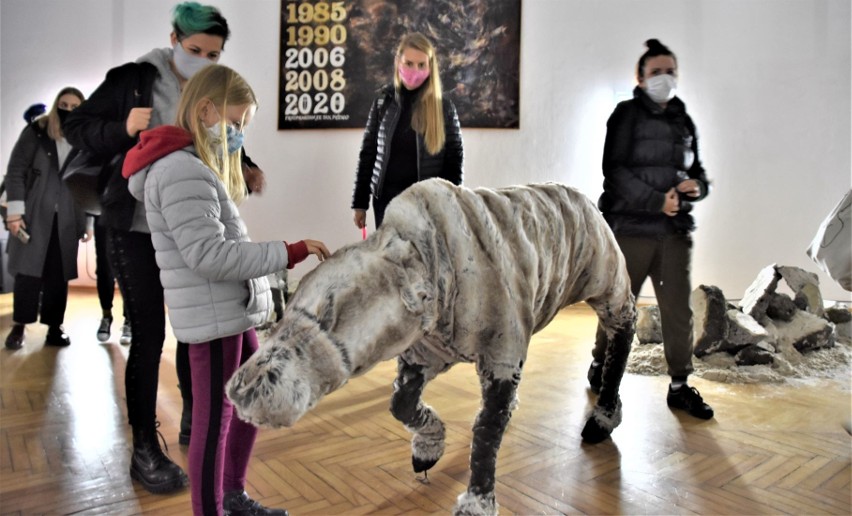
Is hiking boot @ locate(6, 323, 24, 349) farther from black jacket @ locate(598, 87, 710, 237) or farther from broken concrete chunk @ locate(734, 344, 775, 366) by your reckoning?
broken concrete chunk @ locate(734, 344, 775, 366)

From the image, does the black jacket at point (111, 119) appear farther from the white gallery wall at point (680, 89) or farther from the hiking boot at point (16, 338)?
the white gallery wall at point (680, 89)

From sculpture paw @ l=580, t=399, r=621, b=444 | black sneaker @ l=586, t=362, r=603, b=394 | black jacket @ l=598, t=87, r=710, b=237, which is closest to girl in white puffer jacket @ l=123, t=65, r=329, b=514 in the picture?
sculpture paw @ l=580, t=399, r=621, b=444

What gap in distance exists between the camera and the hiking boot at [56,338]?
4.33 metres

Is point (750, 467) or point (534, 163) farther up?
point (534, 163)

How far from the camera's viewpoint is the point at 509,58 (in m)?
6.21

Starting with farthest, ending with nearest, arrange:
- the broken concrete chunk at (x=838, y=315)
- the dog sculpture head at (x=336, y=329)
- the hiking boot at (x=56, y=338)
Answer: the broken concrete chunk at (x=838, y=315) → the hiking boot at (x=56, y=338) → the dog sculpture head at (x=336, y=329)

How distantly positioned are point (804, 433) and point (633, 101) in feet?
5.17

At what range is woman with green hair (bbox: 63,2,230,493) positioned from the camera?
208cm

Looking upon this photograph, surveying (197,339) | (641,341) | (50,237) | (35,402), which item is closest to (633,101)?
(641,341)

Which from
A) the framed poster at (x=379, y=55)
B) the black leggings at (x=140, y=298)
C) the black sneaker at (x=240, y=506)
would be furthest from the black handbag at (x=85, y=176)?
the framed poster at (x=379, y=55)

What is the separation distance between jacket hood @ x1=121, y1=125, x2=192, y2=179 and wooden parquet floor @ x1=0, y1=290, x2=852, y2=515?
3.35 feet

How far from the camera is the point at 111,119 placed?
2.17 m

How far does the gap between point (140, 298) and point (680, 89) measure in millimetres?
5394

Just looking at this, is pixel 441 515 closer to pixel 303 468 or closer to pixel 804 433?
pixel 303 468
